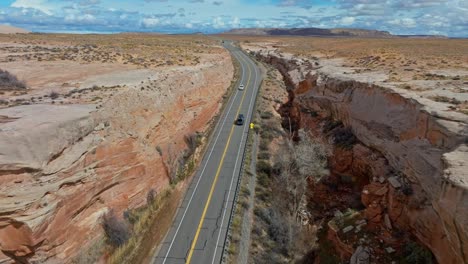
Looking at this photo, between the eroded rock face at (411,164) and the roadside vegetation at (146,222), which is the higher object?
the eroded rock face at (411,164)

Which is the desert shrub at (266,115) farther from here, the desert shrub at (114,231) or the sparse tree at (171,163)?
the desert shrub at (114,231)

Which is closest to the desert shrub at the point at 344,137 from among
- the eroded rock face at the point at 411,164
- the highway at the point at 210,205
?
the eroded rock face at the point at 411,164

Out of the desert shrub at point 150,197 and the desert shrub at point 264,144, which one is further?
the desert shrub at point 264,144

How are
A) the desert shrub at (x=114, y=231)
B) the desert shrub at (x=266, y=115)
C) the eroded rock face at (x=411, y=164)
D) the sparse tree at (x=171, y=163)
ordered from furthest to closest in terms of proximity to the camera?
the desert shrub at (x=266, y=115) < the sparse tree at (x=171, y=163) < the desert shrub at (x=114, y=231) < the eroded rock face at (x=411, y=164)

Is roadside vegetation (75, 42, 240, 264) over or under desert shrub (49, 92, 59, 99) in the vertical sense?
under

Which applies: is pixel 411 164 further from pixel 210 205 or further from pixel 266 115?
pixel 266 115

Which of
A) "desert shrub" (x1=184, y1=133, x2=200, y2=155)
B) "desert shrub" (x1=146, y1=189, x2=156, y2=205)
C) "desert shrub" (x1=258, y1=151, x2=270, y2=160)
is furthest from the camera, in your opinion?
"desert shrub" (x1=258, y1=151, x2=270, y2=160)

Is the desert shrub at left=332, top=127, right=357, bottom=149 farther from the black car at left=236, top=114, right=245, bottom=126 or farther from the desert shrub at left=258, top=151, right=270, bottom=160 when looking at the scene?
the black car at left=236, top=114, right=245, bottom=126

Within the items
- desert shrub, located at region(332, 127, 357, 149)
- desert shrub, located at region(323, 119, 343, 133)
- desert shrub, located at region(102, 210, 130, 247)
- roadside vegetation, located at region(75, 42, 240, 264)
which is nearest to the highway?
roadside vegetation, located at region(75, 42, 240, 264)

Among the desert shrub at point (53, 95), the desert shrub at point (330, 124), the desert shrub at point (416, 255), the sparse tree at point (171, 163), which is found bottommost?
the sparse tree at point (171, 163)
